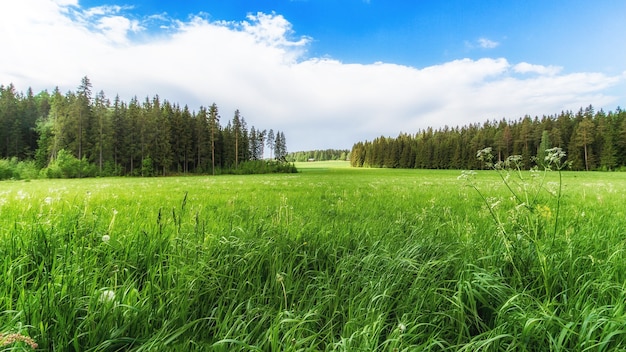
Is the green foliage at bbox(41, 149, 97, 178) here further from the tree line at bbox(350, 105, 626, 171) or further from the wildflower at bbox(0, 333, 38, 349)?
the tree line at bbox(350, 105, 626, 171)

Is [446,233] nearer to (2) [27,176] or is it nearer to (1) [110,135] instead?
(2) [27,176]

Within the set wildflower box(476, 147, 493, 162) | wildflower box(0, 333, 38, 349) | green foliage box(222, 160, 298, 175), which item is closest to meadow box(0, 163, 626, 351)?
wildflower box(0, 333, 38, 349)

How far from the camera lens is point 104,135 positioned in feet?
187

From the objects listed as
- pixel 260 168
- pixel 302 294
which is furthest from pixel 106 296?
pixel 260 168

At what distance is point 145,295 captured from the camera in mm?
1964

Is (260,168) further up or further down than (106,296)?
further up

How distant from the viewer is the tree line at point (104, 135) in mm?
53469

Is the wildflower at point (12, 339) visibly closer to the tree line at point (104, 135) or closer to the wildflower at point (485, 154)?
the wildflower at point (485, 154)

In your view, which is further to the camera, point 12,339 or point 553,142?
point 553,142

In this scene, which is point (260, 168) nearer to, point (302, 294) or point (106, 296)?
point (302, 294)

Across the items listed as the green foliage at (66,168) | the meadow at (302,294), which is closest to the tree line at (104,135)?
the green foliage at (66,168)

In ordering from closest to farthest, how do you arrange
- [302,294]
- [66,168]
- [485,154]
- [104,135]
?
[302,294] < [485,154] < [66,168] < [104,135]

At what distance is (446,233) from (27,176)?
175 ft

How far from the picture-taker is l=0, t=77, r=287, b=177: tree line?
5347 centimetres
